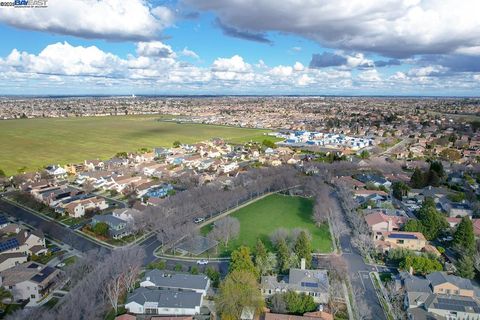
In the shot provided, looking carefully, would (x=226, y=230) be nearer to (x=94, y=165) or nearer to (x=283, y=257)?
(x=283, y=257)

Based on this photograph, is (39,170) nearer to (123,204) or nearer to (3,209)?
(3,209)

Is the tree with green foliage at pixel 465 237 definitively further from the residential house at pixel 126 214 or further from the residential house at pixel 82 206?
the residential house at pixel 82 206

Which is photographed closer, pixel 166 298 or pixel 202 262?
pixel 166 298

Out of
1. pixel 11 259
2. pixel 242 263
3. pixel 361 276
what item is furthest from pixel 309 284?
pixel 11 259

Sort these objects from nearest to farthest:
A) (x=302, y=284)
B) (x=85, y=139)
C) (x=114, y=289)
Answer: (x=114, y=289) → (x=302, y=284) → (x=85, y=139)

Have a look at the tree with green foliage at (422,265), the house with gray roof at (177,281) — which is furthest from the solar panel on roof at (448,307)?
the house with gray roof at (177,281)

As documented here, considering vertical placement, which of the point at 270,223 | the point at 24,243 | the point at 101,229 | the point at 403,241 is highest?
the point at 403,241

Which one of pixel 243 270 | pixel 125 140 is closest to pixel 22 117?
pixel 125 140
